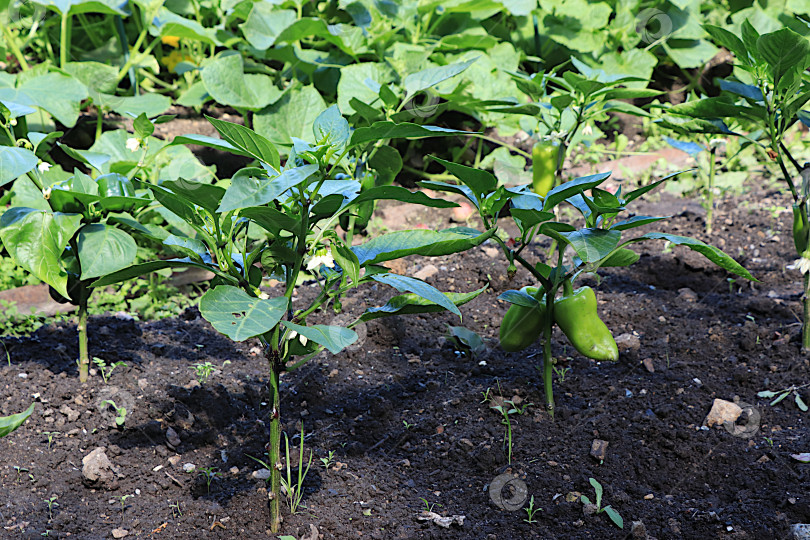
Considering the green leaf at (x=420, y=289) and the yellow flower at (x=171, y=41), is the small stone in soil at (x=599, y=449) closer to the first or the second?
the green leaf at (x=420, y=289)

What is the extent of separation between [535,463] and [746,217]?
2.16m

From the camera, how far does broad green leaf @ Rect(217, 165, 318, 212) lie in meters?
0.98

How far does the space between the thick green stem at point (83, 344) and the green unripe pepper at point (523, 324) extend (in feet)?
3.68

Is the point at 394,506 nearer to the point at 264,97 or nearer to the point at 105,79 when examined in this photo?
the point at 264,97

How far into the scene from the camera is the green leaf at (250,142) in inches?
42.1

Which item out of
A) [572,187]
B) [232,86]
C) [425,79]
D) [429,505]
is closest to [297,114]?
[232,86]

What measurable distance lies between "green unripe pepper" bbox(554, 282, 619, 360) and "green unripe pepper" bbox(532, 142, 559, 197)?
1.79 ft

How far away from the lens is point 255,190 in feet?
3.29

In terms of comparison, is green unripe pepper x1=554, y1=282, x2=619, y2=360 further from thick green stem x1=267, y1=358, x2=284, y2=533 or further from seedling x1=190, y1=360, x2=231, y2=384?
seedling x1=190, y1=360, x2=231, y2=384

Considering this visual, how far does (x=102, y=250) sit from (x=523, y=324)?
3.31 feet

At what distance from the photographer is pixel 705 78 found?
5125mm

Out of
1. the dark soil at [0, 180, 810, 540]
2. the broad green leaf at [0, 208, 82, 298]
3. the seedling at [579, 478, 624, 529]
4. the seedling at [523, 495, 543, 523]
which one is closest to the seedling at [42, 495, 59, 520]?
the dark soil at [0, 180, 810, 540]

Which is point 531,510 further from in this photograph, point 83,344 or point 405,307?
point 83,344

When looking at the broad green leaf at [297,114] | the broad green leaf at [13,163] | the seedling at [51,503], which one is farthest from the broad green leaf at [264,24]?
the seedling at [51,503]
